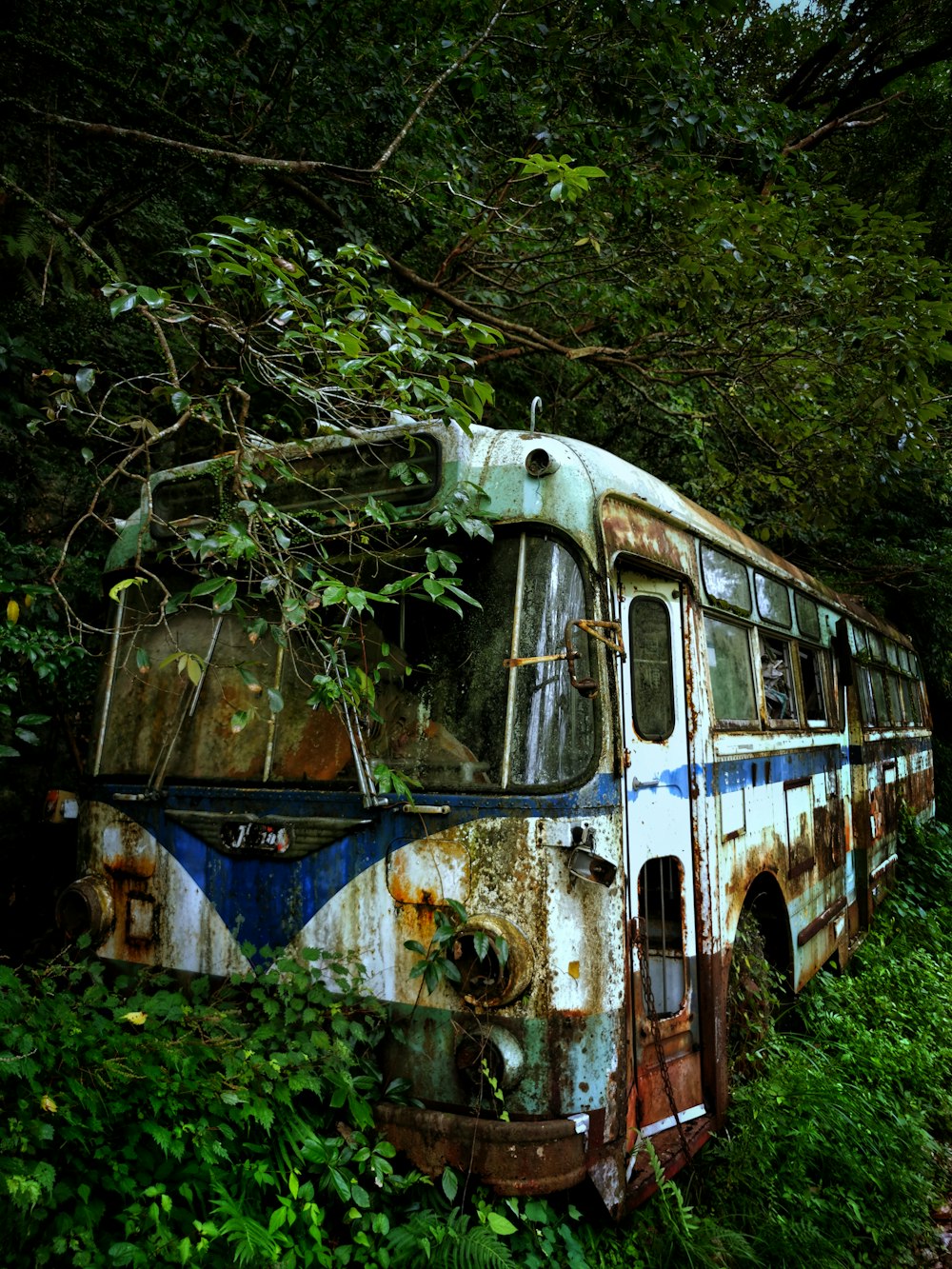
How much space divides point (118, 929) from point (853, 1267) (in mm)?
3268

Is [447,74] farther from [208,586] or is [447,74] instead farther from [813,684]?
[813,684]

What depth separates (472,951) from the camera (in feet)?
10.2

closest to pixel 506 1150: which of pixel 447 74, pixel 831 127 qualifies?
pixel 447 74

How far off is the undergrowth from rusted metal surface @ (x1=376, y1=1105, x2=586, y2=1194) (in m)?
0.09

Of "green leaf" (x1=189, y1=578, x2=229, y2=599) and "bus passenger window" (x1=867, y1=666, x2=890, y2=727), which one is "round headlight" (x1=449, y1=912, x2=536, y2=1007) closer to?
"green leaf" (x1=189, y1=578, x2=229, y2=599)

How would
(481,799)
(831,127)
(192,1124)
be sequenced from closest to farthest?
(192,1124)
(481,799)
(831,127)

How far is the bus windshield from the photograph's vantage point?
10.5 ft

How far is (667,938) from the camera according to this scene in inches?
149

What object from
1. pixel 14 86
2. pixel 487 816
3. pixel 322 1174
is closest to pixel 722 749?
pixel 487 816

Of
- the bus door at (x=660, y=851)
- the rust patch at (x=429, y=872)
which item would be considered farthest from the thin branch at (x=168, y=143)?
the rust patch at (x=429, y=872)

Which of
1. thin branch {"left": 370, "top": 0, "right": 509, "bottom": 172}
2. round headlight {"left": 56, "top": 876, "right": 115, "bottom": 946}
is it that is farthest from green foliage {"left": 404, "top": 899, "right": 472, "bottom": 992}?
thin branch {"left": 370, "top": 0, "right": 509, "bottom": 172}

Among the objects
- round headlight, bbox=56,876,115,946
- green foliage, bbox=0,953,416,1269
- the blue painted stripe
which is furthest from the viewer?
round headlight, bbox=56,876,115,946

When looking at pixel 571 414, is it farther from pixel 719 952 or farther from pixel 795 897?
pixel 719 952

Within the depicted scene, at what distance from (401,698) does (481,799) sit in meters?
0.57
